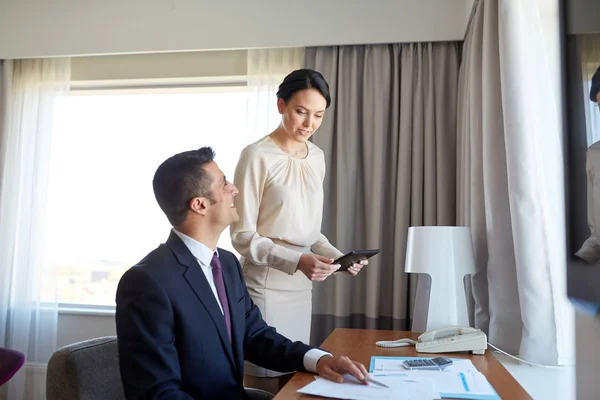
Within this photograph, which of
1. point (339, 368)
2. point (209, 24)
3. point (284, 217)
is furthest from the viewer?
point (209, 24)

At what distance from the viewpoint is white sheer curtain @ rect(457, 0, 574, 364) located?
169cm

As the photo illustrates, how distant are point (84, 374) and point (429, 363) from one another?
0.90 metres

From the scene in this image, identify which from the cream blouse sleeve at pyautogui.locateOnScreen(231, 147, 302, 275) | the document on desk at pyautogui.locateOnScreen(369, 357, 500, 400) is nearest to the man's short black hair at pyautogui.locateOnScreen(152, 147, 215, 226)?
the cream blouse sleeve at pyautogui.locateOnScreen(231, 147, 302, 275)

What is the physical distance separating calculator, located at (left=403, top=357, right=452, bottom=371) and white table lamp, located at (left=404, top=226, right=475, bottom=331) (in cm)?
41

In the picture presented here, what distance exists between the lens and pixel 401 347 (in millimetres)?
1731

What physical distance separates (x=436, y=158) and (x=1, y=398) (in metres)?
3.30

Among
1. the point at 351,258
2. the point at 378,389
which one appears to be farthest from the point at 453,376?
the point at 351,258

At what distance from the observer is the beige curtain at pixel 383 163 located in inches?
121

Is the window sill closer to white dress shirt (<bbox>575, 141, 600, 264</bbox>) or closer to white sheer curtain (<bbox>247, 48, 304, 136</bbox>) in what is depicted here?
white sheer curtain (<bbox>247, 48, 304, 136</bbox>)

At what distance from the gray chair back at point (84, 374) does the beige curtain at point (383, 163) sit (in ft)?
6.19

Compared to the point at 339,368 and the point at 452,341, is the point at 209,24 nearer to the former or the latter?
the point at 452,341

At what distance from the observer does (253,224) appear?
181cm

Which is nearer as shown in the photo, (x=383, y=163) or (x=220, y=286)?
(x=220, y=286)

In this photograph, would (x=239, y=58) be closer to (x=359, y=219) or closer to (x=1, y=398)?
(x=359, y=219)
